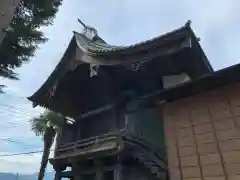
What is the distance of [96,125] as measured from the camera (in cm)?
1220

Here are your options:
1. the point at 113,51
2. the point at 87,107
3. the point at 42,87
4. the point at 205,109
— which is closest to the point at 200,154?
the point at 205,109

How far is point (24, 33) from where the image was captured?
672 centimetres

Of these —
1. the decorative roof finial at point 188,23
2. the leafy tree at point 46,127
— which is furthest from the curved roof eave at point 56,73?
the decorative roof finial at point 188,23

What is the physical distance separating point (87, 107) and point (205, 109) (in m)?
7.25

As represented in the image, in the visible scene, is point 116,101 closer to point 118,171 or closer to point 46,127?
point 118,171

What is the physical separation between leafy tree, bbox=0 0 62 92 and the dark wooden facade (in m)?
3.93

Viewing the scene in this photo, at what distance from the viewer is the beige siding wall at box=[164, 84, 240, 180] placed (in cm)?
628

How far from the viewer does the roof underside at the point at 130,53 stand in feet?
28.8

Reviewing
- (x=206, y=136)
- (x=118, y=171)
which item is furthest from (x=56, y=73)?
(x=206, y=136)

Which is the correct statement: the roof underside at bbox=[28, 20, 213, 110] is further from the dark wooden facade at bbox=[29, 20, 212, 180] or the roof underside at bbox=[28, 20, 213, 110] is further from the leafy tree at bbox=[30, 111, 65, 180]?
the leafy tree at bbox=[30, 111, 65, 180]

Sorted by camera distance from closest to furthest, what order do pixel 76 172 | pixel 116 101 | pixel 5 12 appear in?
pixel 5 12
pixel 116 101
pixel 76 172

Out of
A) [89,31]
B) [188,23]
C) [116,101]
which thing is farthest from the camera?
[89,31]

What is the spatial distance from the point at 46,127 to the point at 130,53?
9489 millimetres

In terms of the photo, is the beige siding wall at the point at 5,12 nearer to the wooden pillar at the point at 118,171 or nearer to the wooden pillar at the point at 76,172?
the wooden pillar at the point at 118,171
